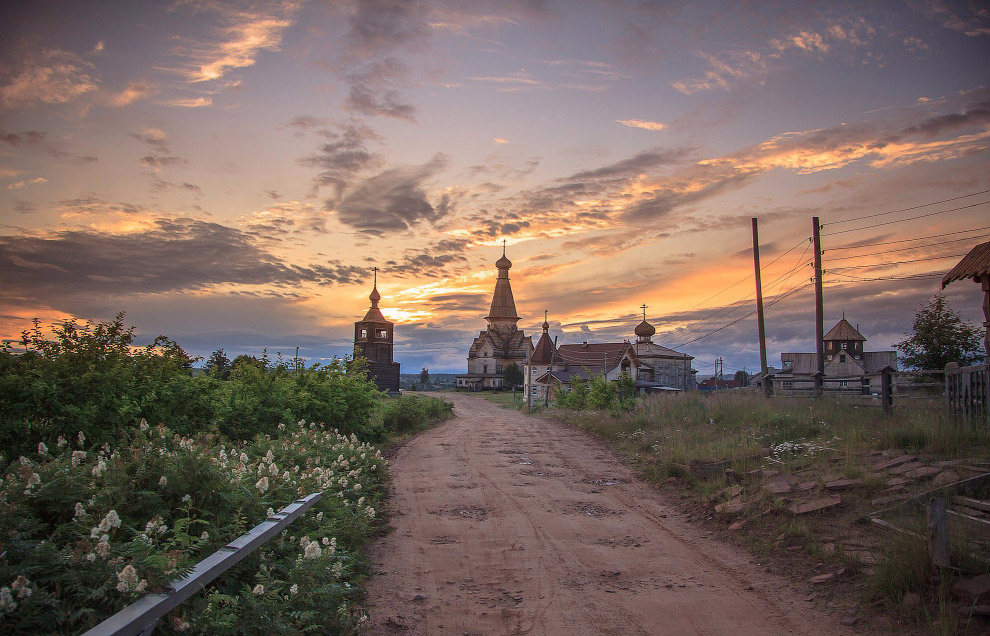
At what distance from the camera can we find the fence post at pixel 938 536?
17.4ft

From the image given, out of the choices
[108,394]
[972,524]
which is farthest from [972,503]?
[108,394]

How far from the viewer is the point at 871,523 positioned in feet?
22.7

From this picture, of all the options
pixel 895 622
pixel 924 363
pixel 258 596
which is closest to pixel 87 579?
pixel 258 596

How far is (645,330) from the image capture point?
73.5 m

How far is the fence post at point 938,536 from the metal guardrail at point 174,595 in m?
5.81

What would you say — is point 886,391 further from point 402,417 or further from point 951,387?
point 402,417

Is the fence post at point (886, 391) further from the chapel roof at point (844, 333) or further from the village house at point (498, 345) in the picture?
the village house at point (498, 345)

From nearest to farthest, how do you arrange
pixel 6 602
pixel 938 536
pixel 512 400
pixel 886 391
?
pixel 6 602 → pixel 938 536 → pixel 886 391 → pixel 512 400

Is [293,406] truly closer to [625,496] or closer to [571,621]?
[625,496]

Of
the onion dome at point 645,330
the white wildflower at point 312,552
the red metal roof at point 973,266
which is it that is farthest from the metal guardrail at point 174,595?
the onion dome at point 645,330

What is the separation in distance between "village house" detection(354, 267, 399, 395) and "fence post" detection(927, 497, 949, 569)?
187 ft

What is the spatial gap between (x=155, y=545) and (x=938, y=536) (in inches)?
256

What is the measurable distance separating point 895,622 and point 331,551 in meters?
4.87

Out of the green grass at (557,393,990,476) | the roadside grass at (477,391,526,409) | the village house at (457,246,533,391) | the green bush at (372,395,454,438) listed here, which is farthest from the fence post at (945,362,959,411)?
the village house at (457,246,533,391)
